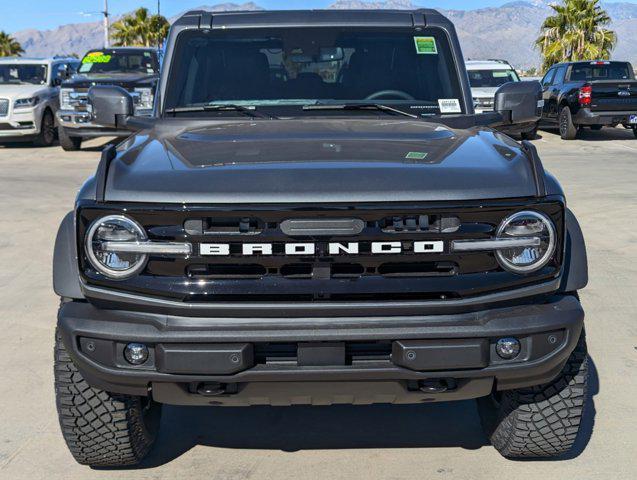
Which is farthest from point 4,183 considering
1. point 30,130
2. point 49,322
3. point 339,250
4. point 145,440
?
point 339,250

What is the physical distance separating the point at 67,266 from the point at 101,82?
13.4m

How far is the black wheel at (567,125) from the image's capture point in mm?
18347

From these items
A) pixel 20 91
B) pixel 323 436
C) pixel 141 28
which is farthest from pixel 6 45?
pixel 323 436

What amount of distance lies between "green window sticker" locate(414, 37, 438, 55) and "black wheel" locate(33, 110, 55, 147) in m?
13.6

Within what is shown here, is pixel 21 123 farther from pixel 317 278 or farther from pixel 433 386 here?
pixel 433 386

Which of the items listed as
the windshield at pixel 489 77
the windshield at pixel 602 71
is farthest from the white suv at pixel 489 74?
the windshield at pixel 602 71

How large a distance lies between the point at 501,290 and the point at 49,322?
353cm

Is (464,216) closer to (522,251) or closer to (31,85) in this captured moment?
(522,251)

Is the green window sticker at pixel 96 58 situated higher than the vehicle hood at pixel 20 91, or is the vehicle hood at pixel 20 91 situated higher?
the green window sticker at pixel 96 58

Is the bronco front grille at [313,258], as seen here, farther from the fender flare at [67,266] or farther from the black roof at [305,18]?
the black roof at [305,18]

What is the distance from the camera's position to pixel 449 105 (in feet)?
14.8

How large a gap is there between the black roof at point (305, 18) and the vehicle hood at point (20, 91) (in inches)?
496

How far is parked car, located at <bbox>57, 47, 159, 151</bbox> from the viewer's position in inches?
598

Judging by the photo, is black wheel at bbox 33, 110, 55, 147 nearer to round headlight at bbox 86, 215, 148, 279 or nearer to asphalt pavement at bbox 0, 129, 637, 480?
asphalt pavement at bbox 0, 129, 637, 480
